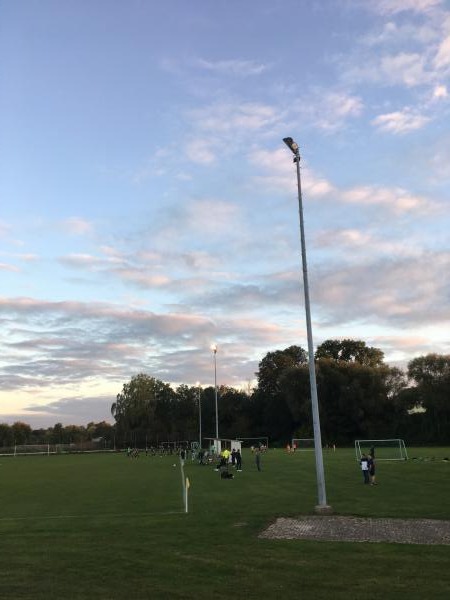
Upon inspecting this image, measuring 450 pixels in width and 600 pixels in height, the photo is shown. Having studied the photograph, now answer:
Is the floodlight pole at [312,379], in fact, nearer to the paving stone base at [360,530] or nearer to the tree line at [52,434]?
the paving stone base at [360,530]

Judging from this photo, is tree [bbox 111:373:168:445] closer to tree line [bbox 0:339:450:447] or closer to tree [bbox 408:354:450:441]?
tree line [bbox 0:339:450:447]

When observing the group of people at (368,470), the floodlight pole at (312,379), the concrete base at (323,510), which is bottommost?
the concrete base at (323,510)

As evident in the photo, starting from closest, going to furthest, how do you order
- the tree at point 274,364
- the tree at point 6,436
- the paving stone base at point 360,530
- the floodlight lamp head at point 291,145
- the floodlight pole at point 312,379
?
the paving stone base at point 360,530
the floodlight pole at point 312,379
the floodlight lamp head at point 291,145
the tree at point 274,364
the tree at point 6,436

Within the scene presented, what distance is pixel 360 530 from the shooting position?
44.6 ft

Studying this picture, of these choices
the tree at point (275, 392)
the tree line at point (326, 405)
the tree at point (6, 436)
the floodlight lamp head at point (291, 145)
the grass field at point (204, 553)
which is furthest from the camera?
the tree at point (6, 436)

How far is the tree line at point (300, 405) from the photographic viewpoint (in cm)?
9044

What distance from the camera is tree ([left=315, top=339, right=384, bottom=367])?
381ft

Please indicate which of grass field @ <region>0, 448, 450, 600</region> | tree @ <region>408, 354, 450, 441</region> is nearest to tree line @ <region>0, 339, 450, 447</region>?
tree @ <region>408, 354, 450, 441</region>

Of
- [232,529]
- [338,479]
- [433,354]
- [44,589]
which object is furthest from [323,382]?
[44,589]

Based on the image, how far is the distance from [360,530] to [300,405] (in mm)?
85798

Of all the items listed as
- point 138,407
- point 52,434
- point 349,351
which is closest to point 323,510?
point 349,351

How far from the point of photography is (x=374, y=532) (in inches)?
523

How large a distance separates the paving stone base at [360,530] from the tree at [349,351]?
102205 mm

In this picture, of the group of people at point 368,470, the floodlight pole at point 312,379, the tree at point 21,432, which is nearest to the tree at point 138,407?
the tree at point 21,432
